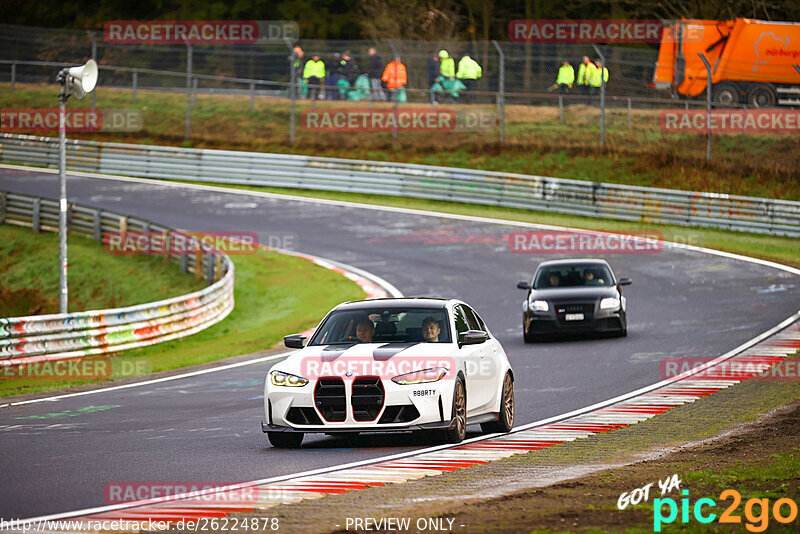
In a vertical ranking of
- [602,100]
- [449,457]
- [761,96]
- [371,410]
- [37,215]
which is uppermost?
[761,96]

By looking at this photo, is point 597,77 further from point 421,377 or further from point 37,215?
point 421,377

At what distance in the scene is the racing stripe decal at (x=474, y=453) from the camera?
814 cm

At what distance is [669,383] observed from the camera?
15.9 m

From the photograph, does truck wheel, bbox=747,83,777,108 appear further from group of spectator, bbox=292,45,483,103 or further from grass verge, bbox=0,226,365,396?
grass verge, bbox=0,226,365,396

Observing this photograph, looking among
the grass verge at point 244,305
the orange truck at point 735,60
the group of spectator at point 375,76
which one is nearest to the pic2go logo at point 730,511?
the grass verge at point 244,305

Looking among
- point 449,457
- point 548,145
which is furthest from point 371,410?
point 548,145

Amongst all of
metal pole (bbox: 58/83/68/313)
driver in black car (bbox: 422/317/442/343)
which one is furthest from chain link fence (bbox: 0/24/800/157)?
driver in black car (bbox: 422/317/442/343)

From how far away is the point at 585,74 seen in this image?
39969mm

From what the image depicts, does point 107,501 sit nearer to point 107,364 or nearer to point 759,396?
point 759,396

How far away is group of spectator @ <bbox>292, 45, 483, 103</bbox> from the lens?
41.2 m

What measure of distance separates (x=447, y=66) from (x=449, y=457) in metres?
32.0

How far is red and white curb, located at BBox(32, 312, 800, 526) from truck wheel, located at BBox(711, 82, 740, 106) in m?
28.7

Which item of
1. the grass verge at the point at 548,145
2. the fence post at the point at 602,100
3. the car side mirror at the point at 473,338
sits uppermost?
the fence post at the point at 602,100

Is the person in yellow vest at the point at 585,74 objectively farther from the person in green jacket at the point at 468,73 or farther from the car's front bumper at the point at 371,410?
the car's front bumper at the point at 371,410
